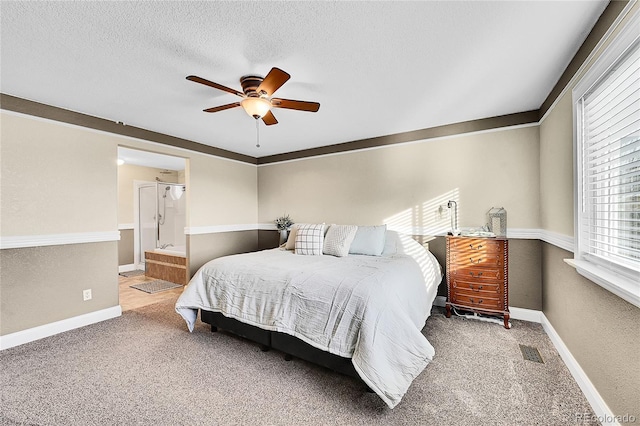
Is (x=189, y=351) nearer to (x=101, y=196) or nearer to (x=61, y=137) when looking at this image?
(x=101, y=196)

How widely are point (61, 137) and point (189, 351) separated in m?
2.70

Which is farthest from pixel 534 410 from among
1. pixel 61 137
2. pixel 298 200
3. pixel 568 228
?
pixel 61 137

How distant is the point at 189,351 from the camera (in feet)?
8.22

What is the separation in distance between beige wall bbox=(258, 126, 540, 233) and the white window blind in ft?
4.26

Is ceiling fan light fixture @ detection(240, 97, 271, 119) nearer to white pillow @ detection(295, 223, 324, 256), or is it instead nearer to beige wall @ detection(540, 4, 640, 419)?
white pillow @ detection(295, 223, 324, 256)

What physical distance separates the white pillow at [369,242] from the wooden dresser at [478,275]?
→ 2.59ft

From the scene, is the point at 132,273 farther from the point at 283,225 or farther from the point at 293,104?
the point at 293,104

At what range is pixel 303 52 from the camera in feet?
6.49

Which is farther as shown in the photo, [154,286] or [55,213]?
[154,286]

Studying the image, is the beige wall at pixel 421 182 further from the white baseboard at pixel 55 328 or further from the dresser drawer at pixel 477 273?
the white baseboard at pixel 55 328

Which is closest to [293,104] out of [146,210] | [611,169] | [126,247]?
[611,169]

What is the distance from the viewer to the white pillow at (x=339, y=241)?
3.42m

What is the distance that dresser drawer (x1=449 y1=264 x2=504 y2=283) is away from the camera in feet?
9.84

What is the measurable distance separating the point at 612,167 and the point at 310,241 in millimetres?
2735
